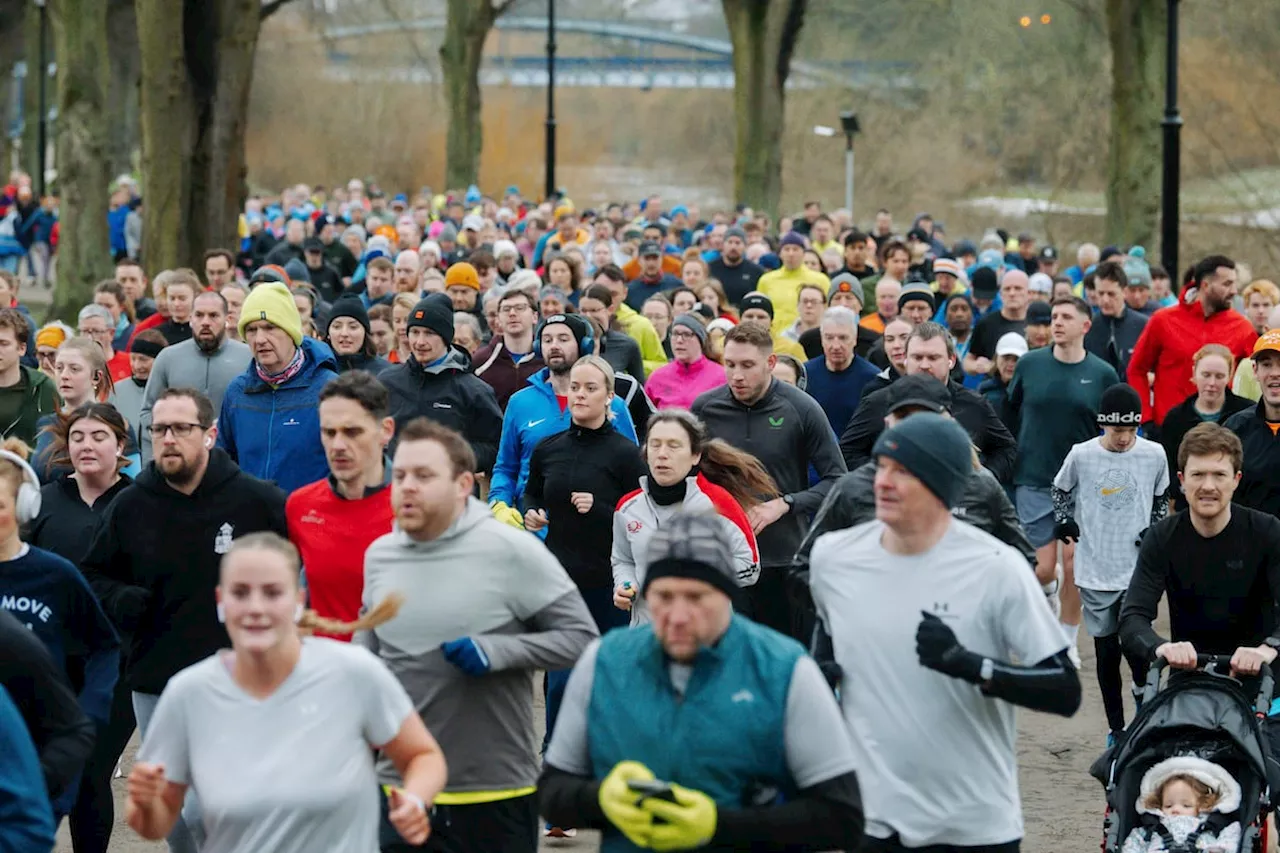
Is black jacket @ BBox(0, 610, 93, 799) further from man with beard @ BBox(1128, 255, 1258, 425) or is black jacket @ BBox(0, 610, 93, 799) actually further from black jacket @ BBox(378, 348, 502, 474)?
man with beard @ BBox(1128, 255, 1258, 425)

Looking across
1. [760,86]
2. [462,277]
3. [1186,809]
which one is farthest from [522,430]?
[760,86]

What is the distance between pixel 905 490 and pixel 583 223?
2793 cm

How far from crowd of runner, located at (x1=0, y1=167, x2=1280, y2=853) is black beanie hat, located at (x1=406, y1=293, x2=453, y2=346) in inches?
1.4

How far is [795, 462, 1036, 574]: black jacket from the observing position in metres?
6.75

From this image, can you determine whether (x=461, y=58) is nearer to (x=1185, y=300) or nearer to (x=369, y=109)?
(x=1185, y=300)

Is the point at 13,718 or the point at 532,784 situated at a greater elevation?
the point at 13,718

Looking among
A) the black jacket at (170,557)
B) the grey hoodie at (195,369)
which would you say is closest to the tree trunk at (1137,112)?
the grey hoodie at (195,369)

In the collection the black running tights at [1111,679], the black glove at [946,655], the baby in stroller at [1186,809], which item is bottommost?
the black running tights at [1111,679]

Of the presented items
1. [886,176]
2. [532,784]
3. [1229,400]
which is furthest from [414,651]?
[886,176]

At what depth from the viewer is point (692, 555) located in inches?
180

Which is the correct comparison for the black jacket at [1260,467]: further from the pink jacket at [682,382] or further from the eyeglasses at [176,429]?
the eyeglasses at [176,429]

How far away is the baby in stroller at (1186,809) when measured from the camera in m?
7.09

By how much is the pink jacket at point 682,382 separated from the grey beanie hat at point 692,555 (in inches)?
293

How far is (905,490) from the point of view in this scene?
5.31 m
